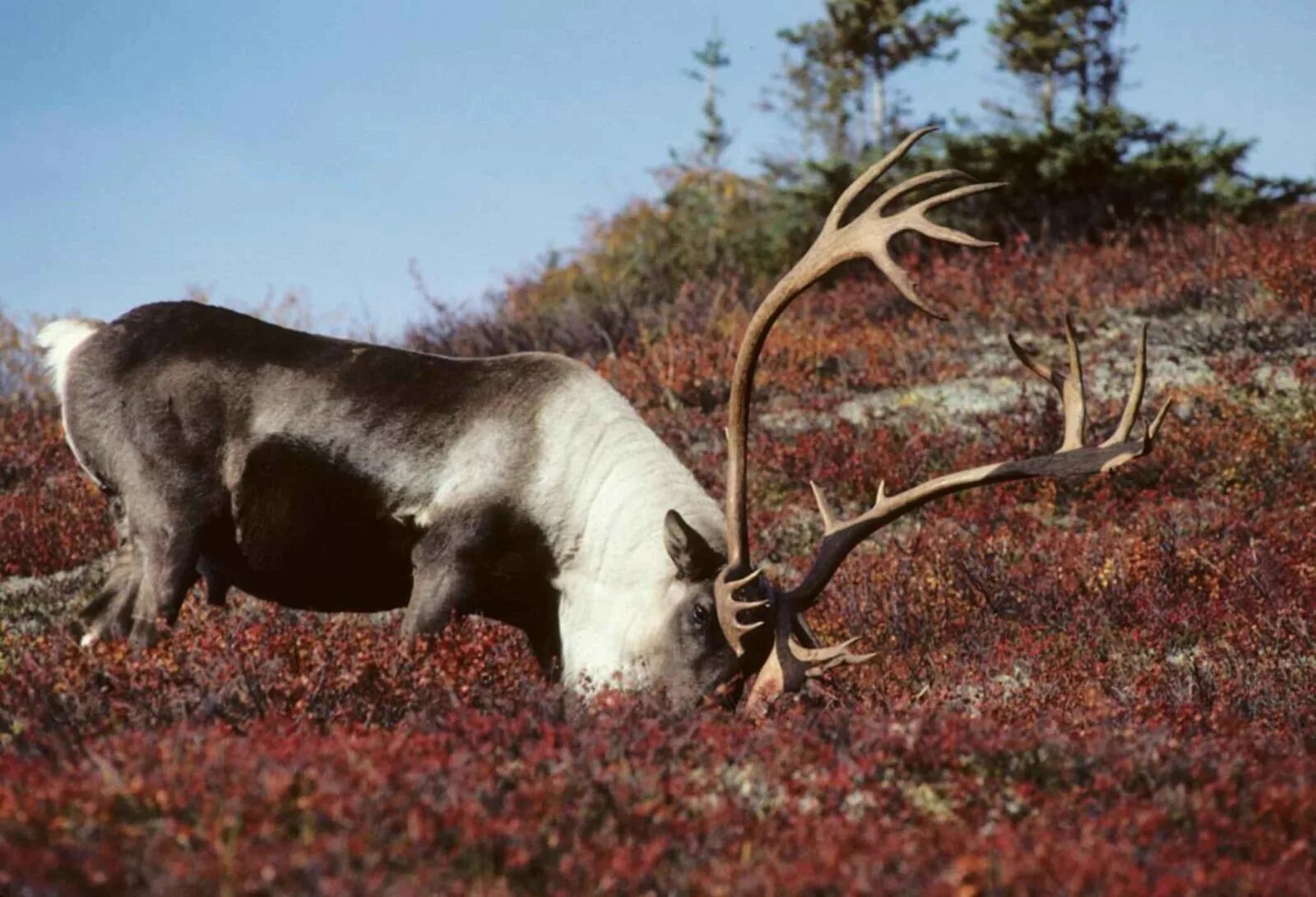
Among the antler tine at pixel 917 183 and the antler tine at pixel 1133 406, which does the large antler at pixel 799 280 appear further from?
the antler tine at pixel 1133 406

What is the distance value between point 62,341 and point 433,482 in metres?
1.75

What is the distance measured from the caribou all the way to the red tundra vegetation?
0.27 m

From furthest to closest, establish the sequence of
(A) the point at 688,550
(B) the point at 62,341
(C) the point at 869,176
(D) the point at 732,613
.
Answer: (B) the point at 62,341
(C) the point at 869,176
(A) the point at 688,550
(D) the point at 732,613

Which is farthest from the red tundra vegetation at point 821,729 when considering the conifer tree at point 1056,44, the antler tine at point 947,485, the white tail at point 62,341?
the conifer tree at point 1056,44

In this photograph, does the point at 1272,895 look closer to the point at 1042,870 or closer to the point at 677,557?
the point at 1042,870

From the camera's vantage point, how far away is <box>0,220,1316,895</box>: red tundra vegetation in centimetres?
258

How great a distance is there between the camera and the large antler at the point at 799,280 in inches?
176

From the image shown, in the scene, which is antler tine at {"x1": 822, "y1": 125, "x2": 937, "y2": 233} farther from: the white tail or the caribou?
the white tail

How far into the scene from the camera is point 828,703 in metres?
4.37

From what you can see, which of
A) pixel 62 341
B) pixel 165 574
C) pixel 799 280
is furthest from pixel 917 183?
pixel 62 341

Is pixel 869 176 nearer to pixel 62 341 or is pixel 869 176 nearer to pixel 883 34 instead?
pixel 62 341

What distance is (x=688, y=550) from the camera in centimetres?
463

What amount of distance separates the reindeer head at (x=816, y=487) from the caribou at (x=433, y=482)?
1 centimetres

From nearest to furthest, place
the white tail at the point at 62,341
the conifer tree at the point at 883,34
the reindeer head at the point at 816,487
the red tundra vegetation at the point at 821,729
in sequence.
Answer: the red tundra vegetation at the point at 821,729
the reindeer head at the point at 816,487
the white tail at the point at 62,341
the conifer tree at the point at 883,34
